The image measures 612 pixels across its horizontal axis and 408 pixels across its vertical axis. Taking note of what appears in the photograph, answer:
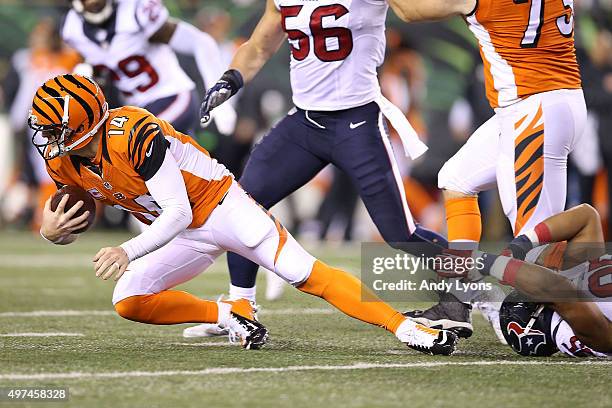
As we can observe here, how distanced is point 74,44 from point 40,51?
4.68m

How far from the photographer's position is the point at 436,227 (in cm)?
1132

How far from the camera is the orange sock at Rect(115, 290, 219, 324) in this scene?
4.72m

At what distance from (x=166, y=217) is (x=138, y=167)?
0.71 ft

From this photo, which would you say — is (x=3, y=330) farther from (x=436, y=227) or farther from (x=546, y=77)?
(x=436, y=227)

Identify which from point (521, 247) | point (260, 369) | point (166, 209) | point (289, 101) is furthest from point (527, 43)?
point (289, 101)

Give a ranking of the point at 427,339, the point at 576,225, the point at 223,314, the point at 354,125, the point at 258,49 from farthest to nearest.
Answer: the point at 258,49, the point at 354,125, the point at 223,314, the point at 427,339, the point at 576,225

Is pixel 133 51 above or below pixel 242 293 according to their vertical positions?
above

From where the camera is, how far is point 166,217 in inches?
176

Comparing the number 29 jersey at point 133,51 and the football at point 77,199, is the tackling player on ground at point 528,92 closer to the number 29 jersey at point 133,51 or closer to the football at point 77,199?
the football at point 77,199

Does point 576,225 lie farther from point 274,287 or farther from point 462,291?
point 274,287

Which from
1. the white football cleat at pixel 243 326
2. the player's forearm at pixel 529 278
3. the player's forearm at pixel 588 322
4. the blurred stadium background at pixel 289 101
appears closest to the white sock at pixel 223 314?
the white football cleat at pixel 243 326

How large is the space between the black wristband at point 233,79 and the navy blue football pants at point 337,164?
0.28m

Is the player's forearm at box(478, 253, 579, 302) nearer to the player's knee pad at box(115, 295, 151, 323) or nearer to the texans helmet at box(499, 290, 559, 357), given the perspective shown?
the texans helmet at box(499, 290, 559, 357)

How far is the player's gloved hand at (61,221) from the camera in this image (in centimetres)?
460
